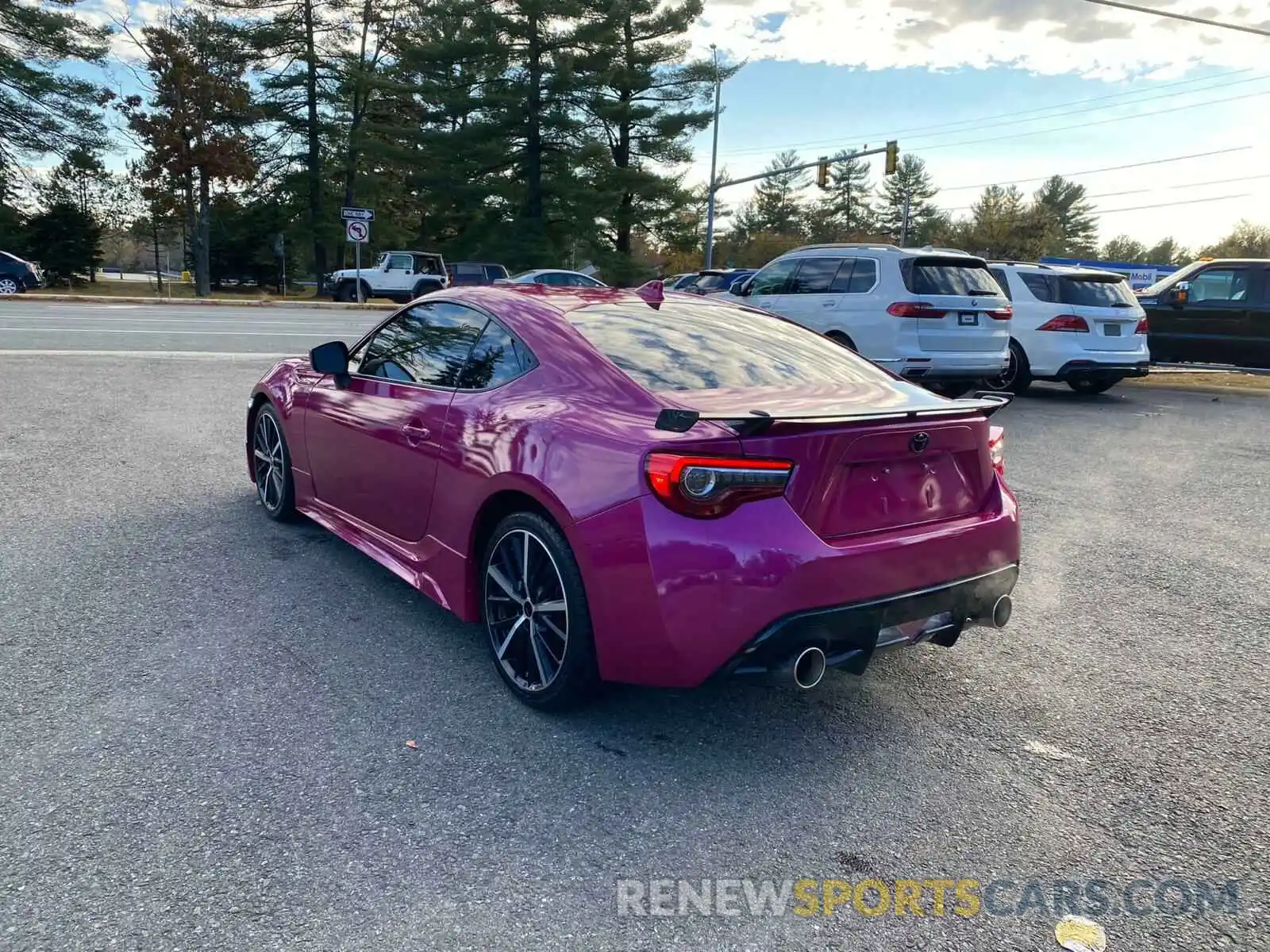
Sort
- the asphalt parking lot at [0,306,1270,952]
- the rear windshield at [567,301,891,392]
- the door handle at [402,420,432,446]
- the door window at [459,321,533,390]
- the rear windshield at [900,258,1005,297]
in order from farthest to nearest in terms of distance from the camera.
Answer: the rear windshield at [900,258,1005,297] < the door handle at [402,420,432,446] < the door window at [459,321,533,390] < the rear windshield at [567,301,891,392] < the asphalt parking lot at [0,306,1270,952]

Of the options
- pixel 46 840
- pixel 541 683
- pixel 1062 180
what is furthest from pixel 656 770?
pixel 1062 180

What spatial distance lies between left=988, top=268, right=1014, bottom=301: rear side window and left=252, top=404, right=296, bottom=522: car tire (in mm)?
9827

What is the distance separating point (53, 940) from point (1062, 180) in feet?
310

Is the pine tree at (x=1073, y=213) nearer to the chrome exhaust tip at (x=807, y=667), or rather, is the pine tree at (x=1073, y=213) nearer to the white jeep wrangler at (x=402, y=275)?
the white jeep wrangler at (x=402, y=275)

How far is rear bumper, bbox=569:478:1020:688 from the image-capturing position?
278 centimetres

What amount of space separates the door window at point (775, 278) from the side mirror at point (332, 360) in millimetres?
8030

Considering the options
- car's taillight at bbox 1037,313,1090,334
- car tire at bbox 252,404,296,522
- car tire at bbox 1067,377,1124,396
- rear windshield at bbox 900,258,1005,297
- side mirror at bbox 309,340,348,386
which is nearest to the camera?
side mirror at bbox 309,340,348,386

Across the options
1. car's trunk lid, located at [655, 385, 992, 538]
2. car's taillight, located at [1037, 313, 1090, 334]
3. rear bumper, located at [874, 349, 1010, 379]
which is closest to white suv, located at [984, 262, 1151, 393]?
car's taillight, located at [1037, 313, 1090, 334]

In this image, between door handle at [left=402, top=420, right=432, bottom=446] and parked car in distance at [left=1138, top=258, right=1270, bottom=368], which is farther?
parked car in distance at [left=1138, top=258, right=1270, bottom=368]

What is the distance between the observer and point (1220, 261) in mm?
13516

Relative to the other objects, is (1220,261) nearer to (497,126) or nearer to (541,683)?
(541,683)

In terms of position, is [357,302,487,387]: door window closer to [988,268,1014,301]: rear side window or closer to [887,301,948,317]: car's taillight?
[887,301,948,317]: car's taillight

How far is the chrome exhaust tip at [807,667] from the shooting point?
2842 mm

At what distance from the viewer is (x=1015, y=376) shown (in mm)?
12398
